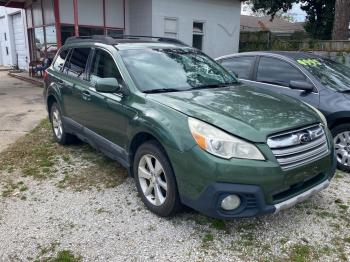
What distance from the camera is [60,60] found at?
221 inches

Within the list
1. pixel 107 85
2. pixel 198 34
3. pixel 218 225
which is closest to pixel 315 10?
pixel 198 34

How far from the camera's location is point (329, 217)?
3.43m

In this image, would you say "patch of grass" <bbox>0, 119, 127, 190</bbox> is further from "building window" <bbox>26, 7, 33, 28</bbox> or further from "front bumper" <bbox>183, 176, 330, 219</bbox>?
"building window" <bbox>26, 7, 33, 28</bbox>

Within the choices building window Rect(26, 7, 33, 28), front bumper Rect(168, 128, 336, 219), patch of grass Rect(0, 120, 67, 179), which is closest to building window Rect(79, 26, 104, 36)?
building window Rect(26, 7, 33, 28)

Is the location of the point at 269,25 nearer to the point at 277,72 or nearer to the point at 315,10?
the point at 315,10

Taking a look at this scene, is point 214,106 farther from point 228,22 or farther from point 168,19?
point 228,22

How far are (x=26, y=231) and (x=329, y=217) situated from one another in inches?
118

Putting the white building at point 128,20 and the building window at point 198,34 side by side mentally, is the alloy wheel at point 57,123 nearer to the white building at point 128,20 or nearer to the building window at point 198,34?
the white building at point 128,20

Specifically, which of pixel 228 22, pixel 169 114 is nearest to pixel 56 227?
pixel 169 114

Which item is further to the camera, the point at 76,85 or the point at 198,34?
the point at 198,34

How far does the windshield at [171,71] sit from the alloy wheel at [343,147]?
63.2 inches

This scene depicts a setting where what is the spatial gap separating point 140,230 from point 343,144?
293 cm

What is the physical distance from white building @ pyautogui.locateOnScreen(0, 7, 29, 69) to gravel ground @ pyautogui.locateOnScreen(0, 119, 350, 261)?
14754 millimetres

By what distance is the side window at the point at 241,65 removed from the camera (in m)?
5.72
